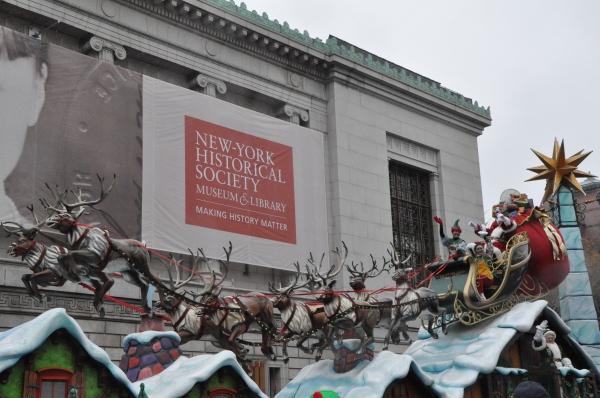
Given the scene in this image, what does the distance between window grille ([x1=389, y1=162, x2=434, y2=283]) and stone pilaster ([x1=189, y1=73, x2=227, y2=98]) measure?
826 centimetres

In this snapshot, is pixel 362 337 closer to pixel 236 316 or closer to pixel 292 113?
pixel 236 316

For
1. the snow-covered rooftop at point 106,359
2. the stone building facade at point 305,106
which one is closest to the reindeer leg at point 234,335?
the snow-covered rooftop at point 106,359

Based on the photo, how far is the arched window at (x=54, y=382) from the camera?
862cm

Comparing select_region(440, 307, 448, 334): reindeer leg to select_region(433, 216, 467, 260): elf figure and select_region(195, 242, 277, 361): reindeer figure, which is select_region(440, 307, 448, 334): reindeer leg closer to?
select_region(433, 216, 467, 260): elf figure

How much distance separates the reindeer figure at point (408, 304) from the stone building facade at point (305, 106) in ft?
32.7

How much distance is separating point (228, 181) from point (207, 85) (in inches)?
126

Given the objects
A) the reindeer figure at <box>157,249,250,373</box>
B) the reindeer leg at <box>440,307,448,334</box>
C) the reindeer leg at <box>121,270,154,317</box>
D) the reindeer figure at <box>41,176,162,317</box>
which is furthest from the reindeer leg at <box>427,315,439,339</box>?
the reindeer figure at <box>41,176,162,317</box>

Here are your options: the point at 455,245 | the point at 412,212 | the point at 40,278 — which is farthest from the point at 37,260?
the point at 412,212

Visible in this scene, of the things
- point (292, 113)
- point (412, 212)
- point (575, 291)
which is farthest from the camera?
point (412, 212)

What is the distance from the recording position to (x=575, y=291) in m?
17.1

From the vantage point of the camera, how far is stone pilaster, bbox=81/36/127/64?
878 inches

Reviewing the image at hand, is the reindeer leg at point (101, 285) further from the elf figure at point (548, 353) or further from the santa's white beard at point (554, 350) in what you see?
the santa's white beard at point (554, 350)

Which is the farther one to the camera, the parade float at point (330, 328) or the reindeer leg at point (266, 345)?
the reindeer leg at point (266, 345)

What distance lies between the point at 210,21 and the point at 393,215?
1027 centimetres
